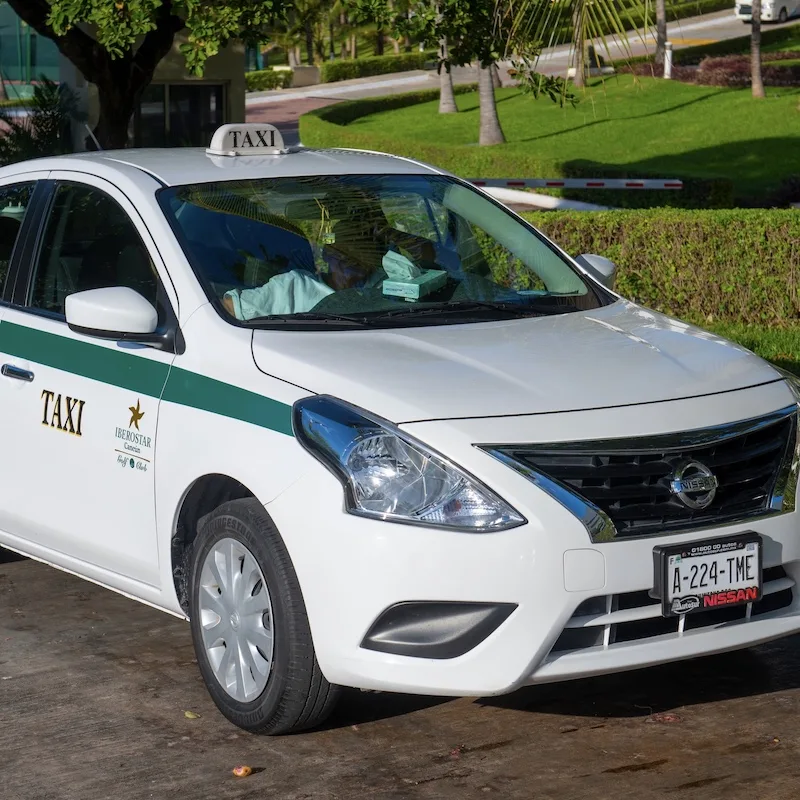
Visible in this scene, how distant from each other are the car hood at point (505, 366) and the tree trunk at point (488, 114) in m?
30.8

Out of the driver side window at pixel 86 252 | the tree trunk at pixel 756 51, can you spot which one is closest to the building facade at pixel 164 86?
the tree trunk at pixel 756 51

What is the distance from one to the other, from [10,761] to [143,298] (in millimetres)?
1453

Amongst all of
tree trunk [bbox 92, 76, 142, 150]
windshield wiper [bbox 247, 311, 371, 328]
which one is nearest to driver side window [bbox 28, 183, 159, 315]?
windshield wiper [bbox 247, 311, 371, 328]

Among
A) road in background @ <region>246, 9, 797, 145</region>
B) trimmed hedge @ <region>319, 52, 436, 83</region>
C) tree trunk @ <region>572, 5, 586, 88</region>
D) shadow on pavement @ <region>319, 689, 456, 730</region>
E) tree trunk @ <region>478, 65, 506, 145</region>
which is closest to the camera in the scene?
shadow on pavement @ <region>319, 689, 456, 730</region>

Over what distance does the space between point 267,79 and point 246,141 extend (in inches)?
2066

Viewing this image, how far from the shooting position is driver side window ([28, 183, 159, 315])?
5125 mm

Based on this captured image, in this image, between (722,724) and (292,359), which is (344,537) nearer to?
(292,359)

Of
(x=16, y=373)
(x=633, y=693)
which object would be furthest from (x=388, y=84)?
(x=633, y=693)

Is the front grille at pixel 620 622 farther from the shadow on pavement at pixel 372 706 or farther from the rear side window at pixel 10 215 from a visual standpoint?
the rear side window at pixel 10 215

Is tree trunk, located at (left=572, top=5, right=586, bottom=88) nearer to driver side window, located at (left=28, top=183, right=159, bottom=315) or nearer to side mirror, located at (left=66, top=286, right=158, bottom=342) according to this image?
driver side window, located at (left=28, top=183, right=159, bottom=315)

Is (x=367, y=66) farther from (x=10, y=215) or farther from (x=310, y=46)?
(x=10, y=215)

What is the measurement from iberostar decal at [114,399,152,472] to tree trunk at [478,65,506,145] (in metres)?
31.0

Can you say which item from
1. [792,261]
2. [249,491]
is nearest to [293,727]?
[249,491]

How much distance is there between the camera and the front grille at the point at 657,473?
4.04m
